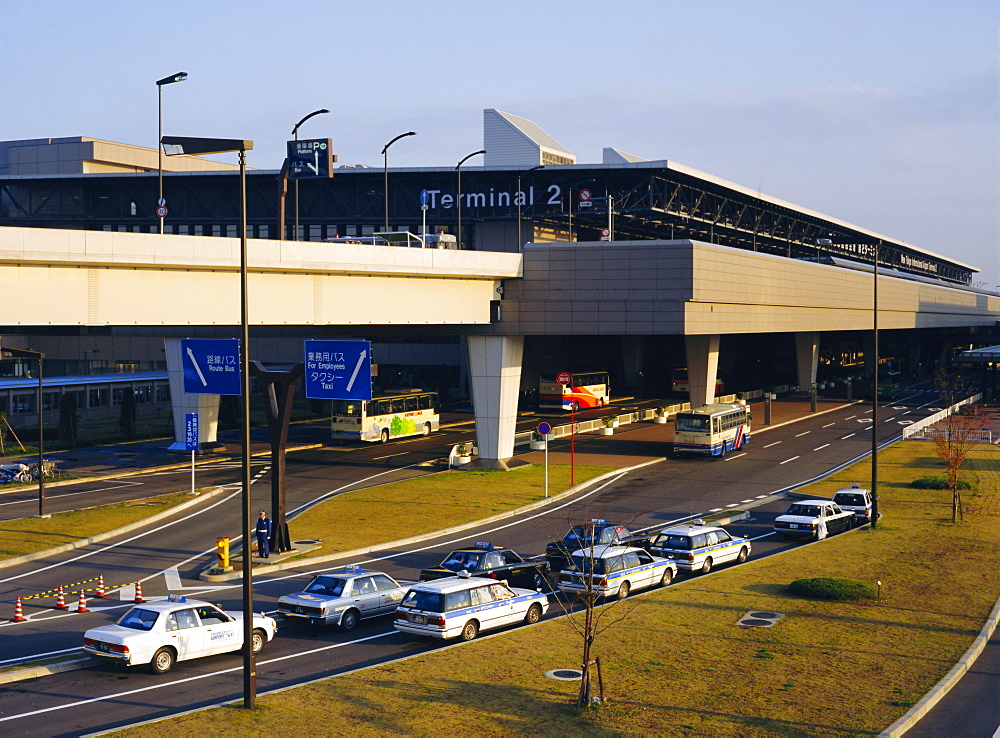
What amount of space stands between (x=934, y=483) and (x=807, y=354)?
168 ft

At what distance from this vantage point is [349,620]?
26.5 m

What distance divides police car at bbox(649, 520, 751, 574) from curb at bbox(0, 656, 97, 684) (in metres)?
18.4

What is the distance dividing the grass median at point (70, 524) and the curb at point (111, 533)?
271mm

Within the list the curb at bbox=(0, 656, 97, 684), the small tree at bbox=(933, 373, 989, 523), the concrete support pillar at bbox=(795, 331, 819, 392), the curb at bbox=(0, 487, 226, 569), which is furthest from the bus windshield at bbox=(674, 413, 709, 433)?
the curb at bbox=(0, 656, 97, 684)

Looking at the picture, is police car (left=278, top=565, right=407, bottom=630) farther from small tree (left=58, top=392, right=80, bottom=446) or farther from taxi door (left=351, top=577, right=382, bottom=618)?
small tree (left=58, top=392, right=80, bottom=446)

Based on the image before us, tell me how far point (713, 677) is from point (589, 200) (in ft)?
227

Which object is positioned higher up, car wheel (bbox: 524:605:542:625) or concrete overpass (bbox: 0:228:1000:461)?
concrete overpass (bbox: 0:228:1000:461)

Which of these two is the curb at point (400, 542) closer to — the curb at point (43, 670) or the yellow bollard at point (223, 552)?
the yellow bollard at point (223, 552)

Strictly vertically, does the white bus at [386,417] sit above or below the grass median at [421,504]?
above

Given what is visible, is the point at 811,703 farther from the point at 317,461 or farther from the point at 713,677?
the point at 317,461

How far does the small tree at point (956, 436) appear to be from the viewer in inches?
1830

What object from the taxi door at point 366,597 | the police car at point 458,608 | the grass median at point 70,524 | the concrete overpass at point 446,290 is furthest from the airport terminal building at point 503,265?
the police car at point 458,608

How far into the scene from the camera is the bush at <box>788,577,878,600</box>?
28.2 m

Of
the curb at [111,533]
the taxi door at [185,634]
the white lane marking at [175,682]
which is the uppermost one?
the taxi door at [185,634]
